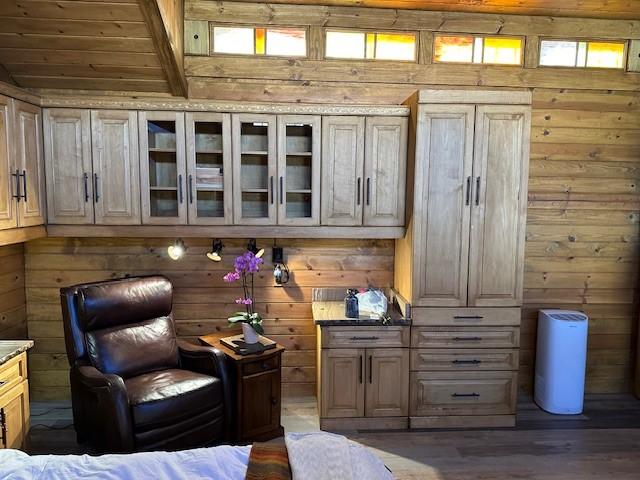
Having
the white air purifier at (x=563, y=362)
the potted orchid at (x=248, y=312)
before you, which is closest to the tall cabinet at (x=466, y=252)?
the white air purifier at (x=563, y=362)

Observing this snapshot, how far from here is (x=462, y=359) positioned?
308 centimetres

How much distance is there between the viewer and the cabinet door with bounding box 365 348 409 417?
3.06 meters

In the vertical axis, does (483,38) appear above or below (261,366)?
above

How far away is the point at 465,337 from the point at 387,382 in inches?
24.2

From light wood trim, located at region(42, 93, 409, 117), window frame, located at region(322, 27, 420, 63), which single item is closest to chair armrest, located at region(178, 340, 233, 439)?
light wood trim, located at region(42, 93, 409, 117)

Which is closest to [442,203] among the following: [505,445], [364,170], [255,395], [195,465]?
[364,170]

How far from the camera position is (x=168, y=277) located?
11.4 feet

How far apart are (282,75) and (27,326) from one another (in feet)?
8.88

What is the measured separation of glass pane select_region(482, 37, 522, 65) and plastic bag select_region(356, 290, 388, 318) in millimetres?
1995

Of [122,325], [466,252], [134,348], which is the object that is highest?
[466,252]

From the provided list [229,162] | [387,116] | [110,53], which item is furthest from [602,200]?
[110,53]

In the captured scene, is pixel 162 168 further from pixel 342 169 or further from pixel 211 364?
pixel 211 364

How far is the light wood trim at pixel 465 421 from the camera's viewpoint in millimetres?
3097

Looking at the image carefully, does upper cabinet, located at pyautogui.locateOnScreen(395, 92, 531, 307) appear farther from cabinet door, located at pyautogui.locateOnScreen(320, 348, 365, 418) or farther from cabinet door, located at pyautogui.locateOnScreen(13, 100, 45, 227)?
cabinet door, located at pyautogui.locateOnScreen(13, 100, 45, 227)
